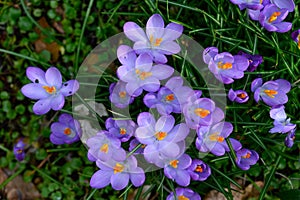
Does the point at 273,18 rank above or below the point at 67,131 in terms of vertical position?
above

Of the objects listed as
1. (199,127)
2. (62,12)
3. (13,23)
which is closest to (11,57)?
(13,23)

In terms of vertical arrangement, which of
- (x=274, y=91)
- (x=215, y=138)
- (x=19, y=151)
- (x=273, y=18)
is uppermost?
(x=273, y=18)

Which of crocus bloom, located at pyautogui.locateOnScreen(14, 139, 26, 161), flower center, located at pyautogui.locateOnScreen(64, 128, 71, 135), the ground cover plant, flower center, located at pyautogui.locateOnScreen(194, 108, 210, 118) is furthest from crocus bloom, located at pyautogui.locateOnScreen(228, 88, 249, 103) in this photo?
crocus bloom, located at pyautogui.locateOnScreen(14, 139, 26, 161)

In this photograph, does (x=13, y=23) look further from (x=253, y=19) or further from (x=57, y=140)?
(x=253, y=19)

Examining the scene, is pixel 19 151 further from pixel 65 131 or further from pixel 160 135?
pixel 160 135

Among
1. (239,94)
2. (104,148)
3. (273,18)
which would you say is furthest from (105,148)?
(273,18)

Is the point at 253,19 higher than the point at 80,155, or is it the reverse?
the point at 253,19

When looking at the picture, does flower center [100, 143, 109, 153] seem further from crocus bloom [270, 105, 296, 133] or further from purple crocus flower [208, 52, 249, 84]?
crocus bloom [270, 105, 296, 133]
